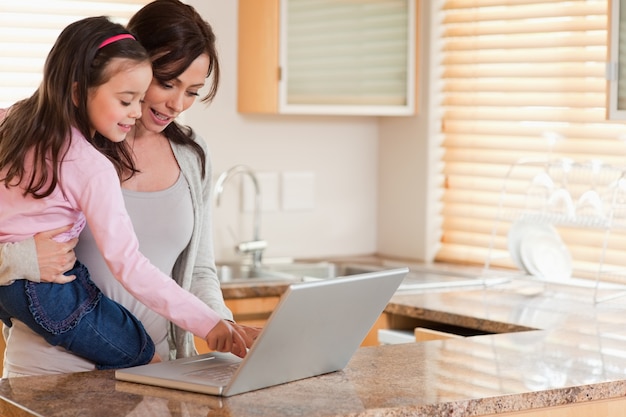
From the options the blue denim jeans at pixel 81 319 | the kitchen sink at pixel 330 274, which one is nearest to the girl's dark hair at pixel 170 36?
the blue denim jeans at pixel 81 319

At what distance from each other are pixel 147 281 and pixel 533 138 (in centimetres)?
209

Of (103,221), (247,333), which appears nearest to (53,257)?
(103,221)

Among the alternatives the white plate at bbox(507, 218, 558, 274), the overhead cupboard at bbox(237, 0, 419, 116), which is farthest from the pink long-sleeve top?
the overhead cupboard at bbox(237, 0, 419, 116)

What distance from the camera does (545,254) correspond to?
332cm

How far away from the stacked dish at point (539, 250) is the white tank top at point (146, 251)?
1.40 meters

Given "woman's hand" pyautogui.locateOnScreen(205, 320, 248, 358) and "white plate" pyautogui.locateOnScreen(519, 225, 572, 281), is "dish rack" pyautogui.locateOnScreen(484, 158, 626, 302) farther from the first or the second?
"woman's hand" pyautogui.locateOnScreen(205, 320, 248, 358)

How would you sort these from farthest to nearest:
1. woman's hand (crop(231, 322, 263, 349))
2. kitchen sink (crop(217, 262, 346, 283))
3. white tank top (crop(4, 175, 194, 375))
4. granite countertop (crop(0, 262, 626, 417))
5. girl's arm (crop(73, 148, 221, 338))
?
kitchen sink (crop(217, 262, 346, 283)) < white tank top (crop(4, 175, 194, 375)) < woman's hand (crop(231, 322, 263, 349)) < girl's arm (crop(73, 148, 221, 338)) < granite countertop (crop(0, 262, 626, 417))

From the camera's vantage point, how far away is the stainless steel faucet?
360cm

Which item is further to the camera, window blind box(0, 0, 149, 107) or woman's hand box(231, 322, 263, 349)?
window blind box(0, 0, 149, 107)

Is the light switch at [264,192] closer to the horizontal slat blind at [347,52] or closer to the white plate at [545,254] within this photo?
the horizontal slat blind at [347,52]

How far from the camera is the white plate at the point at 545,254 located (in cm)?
329

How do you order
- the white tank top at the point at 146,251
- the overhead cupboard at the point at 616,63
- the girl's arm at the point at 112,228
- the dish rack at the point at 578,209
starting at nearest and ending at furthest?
the girl's arm at the point at 112,228, the white tank top at the point at 146,251, the overhead cupboard at the point at 616,63, the dish rack at the point at 578,209

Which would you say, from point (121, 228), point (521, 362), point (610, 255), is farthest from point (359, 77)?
point (121, 228)

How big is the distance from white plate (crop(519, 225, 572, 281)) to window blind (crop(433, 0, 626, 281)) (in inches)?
3.0
